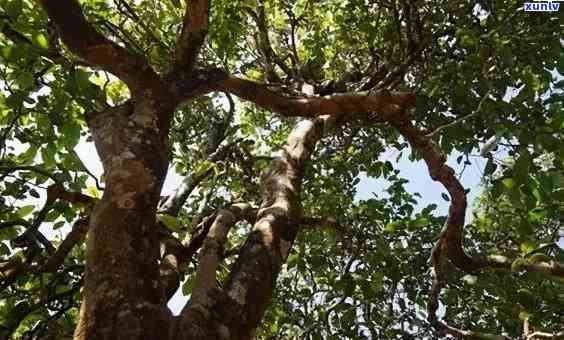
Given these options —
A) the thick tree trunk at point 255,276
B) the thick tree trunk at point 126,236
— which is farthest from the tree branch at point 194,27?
the thick tree trunk at point 255,276

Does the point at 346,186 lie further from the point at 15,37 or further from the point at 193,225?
A: the point at 15,37

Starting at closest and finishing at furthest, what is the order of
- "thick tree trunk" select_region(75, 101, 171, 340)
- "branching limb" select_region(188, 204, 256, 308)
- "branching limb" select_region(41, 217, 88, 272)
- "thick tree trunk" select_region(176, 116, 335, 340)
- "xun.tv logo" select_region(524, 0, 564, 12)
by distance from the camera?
1. "thick tree trunk" select_region(75, 101, 171, 340)
2. "thick tree trunk" select_region(176, 116, 335, 340)
3. "branching limb" select_region(188, 204, 256, 308)
4. "branching limb" select_region(41, 217, 88, 272)
5. "xun.tv logo" select_region(524, 0, 564, 12)

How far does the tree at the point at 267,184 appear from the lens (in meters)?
2.06

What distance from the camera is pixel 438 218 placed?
183 inches

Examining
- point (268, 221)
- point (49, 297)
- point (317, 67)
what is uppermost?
point (317, 67)

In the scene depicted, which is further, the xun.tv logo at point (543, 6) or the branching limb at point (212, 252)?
the xun.tv logo at point (543, 6)

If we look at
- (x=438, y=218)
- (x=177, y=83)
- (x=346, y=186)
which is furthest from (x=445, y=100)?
(x=177, y=83)

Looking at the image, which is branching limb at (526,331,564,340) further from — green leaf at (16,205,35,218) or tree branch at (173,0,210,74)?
green leaf at (16,205,35,218)

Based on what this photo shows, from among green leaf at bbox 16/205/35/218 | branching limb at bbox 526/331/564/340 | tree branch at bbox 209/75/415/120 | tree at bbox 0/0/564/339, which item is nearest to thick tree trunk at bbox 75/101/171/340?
tree at bbox 0/0/564/339

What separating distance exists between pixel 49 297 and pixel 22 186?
906 millimetres

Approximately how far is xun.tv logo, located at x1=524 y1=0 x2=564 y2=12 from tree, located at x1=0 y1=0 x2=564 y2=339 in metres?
0.08

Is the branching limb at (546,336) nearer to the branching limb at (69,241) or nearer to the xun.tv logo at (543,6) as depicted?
the branching limb at (69,241)

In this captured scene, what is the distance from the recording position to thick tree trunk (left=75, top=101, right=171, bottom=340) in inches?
65.2

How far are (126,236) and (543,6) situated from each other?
367cm
